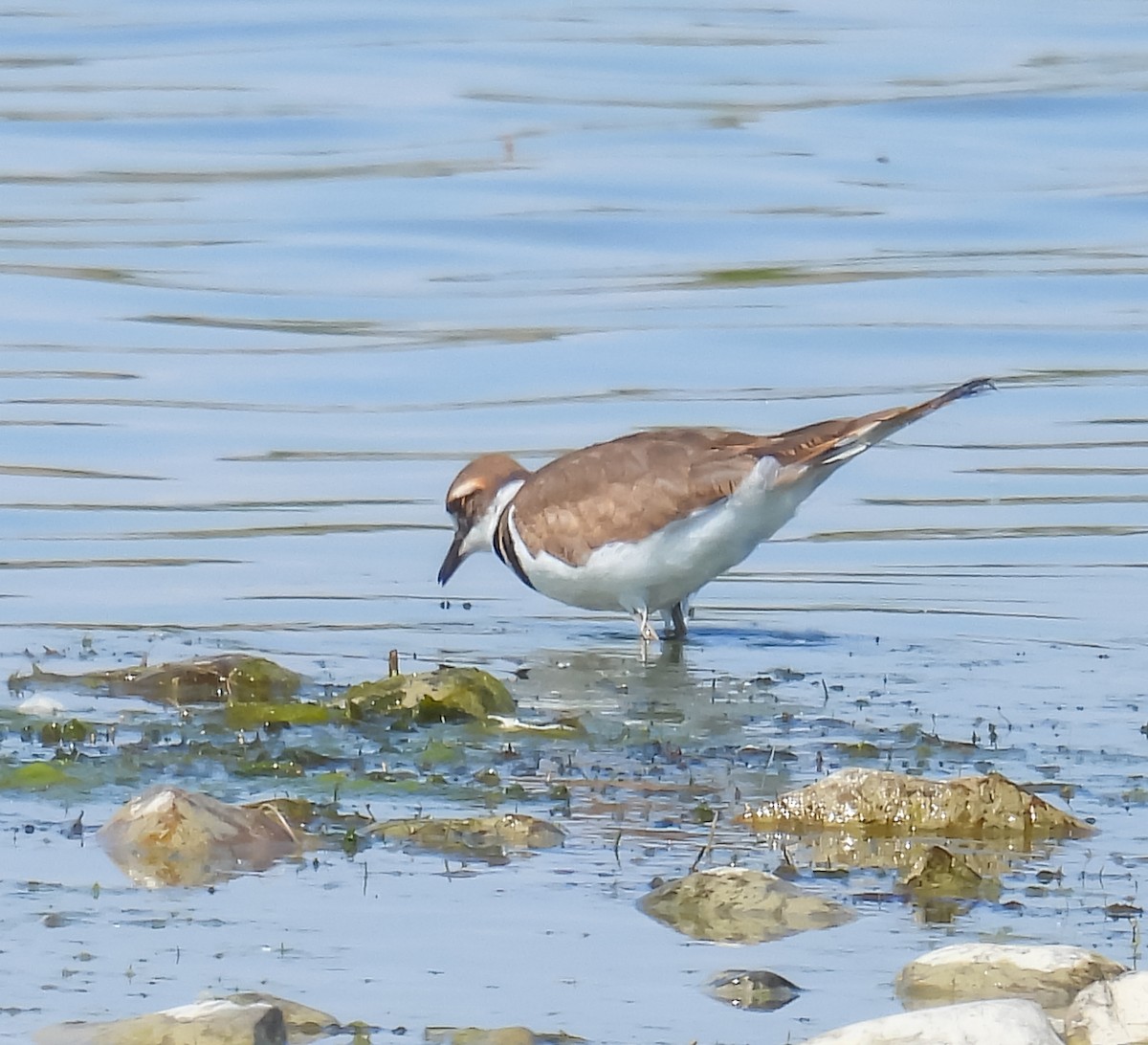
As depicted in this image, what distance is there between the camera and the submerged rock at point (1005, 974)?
516 cm

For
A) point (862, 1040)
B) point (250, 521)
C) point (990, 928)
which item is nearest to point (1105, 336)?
point (250, 521)

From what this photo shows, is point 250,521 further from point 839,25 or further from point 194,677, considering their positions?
point 839,25

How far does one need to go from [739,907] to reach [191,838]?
4.29ft

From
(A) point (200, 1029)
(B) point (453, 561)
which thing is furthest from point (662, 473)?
(A) point (200, 1029)

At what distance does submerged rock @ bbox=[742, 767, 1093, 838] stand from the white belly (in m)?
2.96

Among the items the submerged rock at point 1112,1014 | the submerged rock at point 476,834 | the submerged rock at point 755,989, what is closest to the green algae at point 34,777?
the submerged rock at point 476,834

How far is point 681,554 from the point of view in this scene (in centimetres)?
946

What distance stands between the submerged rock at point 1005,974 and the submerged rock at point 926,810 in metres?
1.07

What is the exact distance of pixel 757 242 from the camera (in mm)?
18266

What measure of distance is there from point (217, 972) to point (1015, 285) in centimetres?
1256

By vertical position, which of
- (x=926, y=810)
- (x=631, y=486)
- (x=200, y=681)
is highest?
(x=631, y=486)

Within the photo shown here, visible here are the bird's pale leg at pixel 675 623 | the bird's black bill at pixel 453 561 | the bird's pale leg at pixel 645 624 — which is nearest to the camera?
the bird's pale leg at pixel 645 624

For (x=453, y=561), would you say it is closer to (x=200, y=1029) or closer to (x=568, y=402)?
(x=568, y=402)

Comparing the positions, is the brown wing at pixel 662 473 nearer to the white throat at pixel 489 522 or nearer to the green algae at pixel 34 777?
the white throat at pixel 489 522
